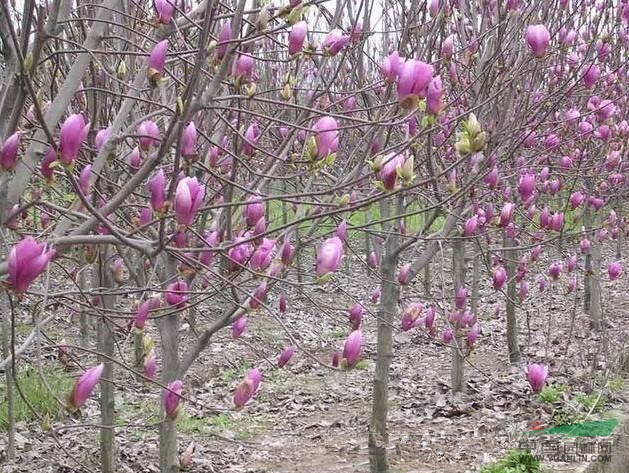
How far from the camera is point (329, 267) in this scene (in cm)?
177

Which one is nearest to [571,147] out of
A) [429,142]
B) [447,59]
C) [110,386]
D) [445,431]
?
[445,431]

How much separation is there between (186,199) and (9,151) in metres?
0.47

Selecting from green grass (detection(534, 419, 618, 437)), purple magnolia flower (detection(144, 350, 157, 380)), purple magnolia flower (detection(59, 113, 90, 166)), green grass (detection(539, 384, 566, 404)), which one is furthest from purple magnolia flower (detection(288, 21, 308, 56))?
green grass (detection(539, 384, 566, 404))

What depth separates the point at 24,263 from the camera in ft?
4.46

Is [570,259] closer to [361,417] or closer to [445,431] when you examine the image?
[445,431]

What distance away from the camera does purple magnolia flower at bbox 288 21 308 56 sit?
188 centimetres

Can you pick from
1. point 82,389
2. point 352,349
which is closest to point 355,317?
point 352,349

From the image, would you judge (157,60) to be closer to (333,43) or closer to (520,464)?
(333,43)

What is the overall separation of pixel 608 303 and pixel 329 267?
841cm

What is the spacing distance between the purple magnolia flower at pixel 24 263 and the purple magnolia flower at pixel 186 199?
286mm

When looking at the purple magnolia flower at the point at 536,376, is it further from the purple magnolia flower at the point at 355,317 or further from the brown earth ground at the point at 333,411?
the purple magnolia flower at the point at 355,317

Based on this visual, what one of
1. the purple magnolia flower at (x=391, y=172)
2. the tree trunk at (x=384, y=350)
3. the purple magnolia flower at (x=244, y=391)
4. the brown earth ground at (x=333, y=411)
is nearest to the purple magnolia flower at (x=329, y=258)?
the purple magnolia flower at (x=391, y=172)

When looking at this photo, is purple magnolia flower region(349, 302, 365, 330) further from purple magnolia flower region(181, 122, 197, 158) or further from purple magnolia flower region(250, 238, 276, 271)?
purple magnolia flower region(181, 122, 197, 158)

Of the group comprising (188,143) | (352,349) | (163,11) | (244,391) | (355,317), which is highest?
(163,11)
